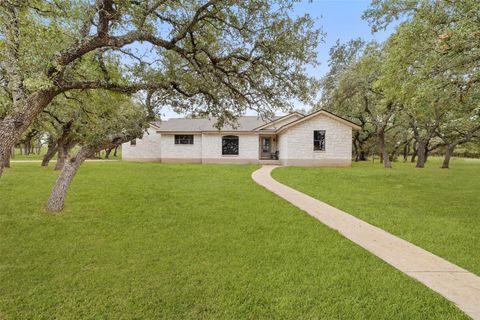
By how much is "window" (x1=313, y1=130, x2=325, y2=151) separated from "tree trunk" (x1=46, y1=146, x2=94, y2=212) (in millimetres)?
18748

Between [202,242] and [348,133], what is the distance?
20.7m

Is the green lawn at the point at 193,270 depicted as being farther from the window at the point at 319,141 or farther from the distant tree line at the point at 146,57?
the window at the point at 319,141

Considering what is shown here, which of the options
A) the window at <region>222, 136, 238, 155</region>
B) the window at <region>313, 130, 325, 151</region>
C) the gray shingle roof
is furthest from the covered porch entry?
the window at <region>313, 130, 325, 151</region>

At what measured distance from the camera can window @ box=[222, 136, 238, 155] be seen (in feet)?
85.4

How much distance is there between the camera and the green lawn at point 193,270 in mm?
3182

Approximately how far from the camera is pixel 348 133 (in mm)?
22922

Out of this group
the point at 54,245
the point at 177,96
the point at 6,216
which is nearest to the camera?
the point at 54,245

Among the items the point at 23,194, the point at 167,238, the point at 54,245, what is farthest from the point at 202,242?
the point at 23,194

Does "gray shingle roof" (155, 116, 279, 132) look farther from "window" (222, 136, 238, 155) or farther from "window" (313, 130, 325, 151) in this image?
"window" (313, 130, 325, 151)

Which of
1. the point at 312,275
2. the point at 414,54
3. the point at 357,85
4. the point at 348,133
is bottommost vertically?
the point at 312,275

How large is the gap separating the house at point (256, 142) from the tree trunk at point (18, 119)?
16.1 metres

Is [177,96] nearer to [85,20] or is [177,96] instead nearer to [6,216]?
[85,20]

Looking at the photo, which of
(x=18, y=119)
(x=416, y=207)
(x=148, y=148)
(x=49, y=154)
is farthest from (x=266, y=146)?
(x=18, y=119)

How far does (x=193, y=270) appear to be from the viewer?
162 inches
